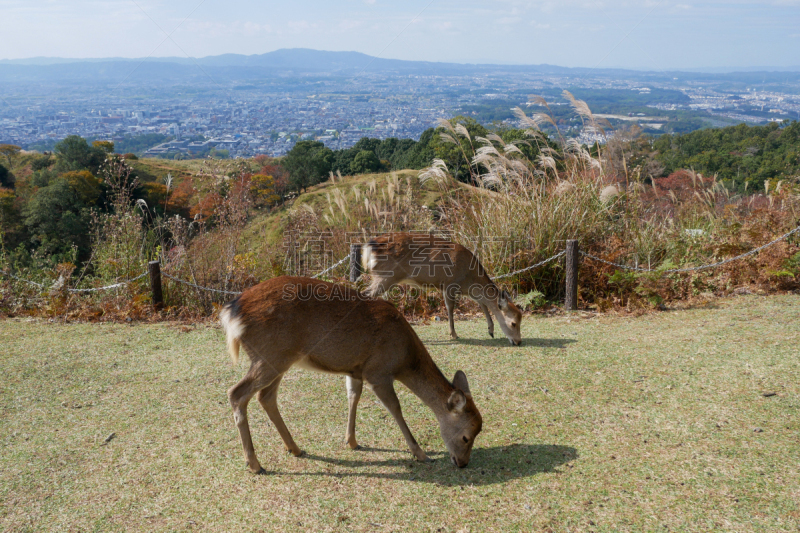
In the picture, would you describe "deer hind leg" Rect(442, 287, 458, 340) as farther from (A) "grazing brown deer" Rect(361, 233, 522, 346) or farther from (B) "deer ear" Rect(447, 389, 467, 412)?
(B) "deer ear" Rect(447, 389, 467, 412)

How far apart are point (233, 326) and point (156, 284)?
17.4 ft

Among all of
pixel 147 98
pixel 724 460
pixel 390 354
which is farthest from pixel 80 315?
pixel 147 98

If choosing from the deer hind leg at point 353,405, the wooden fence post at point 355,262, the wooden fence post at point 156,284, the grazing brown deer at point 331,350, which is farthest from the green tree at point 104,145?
the deer hind leg at point 353,405

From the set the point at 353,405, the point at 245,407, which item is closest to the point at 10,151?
the point at 245,407

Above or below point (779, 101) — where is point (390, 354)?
below

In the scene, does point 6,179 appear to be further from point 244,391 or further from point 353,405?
point 353,405

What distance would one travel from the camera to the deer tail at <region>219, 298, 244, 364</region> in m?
3.88

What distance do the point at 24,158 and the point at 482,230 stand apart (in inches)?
1477

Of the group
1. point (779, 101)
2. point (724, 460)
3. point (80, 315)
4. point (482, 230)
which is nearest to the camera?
point (724, 460)

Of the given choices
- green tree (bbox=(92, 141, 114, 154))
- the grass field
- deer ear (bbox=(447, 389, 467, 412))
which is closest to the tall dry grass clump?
the grass field

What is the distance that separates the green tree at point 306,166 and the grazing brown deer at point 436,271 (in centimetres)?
2275

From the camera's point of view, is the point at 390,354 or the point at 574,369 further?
the point at 574,369

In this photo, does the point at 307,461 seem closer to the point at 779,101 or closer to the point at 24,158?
the point at 24,158

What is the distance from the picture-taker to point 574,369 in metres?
6.08
